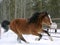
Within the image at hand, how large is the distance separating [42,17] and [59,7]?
1665 cm

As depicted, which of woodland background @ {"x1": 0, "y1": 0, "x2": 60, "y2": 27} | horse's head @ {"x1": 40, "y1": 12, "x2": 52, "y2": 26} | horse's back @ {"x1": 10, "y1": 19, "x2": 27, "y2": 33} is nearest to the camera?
horse's head @ {"x1": 40, "y1": 12, "x2": 52, "y2": 26}

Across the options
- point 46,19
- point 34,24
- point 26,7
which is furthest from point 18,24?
point 26,7

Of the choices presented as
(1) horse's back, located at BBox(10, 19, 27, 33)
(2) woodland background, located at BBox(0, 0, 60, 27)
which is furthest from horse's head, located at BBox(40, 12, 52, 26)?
(2) woodland background, located at BBox(0, 0, 60, 27)

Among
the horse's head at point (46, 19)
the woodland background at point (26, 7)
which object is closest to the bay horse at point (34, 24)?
the horse's head at point (46, 19)

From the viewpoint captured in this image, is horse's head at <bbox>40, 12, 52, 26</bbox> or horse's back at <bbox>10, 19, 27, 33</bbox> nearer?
horse's head at <bbox>40, 12, 52, 26</bbox>

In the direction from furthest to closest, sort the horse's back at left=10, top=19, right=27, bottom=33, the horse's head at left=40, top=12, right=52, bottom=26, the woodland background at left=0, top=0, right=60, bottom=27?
the woodland background at left=0, top=0, right=60, bottom=27
the horse's back at left=10, top=19, right=27, bottom=33
the horse's head at left=40, top=12, right=52, bottom=26

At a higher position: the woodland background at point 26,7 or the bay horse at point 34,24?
the woodland background at point 26,7

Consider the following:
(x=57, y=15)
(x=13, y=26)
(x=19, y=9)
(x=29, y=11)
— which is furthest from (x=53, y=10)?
(x=13, y=26)

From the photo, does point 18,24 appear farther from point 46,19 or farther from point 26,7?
point 26,7

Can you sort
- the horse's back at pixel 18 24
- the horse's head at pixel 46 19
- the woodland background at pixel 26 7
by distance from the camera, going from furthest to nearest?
the woodland background at pixel 26 7, the horse's back at pixel 18 24, the horse's head at pixel 46 19

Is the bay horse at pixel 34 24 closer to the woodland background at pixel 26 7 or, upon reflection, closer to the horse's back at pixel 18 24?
the horse's back at pixel 18 24

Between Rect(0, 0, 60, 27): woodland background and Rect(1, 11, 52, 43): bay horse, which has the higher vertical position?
Rect(0, 0, 60, 27): woodland background

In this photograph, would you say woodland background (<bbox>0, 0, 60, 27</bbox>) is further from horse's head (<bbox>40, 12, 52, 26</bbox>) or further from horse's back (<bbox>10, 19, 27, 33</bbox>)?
horse's head (<bbox>40, 12, 52, 26</bbox>)

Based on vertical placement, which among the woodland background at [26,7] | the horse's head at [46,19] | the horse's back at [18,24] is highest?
the woodland background at [26,7]
